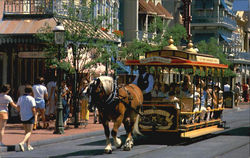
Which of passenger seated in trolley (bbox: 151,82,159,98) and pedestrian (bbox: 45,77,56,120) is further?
pedestrian (bbox: 45,77,56,120)

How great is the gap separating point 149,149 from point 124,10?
30.0 metres

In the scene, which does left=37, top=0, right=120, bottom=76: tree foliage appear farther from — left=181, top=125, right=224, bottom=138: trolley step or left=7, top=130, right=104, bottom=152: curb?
left=181, top=125, right=224, bottom=138: trolley step

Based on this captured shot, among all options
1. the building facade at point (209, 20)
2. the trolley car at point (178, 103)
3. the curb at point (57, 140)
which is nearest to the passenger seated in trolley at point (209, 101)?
the trolley car at point (178, 103)

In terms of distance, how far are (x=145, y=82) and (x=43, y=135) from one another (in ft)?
13.1

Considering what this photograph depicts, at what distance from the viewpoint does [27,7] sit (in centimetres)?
2691

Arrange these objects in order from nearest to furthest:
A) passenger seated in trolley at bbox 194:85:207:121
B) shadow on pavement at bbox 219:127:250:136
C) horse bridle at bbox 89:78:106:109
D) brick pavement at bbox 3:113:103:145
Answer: horse bridle at bbox 89:78:106:109 → brick pavement at bbox 3:113:103:145 → passenger seated in trolley at bbox 194:85:207:121 → shadow on pavement at bbox 219:127:250:136

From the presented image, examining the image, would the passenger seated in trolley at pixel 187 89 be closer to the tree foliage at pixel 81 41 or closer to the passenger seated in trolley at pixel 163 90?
the passenger seated in trolley at pixel 163 90

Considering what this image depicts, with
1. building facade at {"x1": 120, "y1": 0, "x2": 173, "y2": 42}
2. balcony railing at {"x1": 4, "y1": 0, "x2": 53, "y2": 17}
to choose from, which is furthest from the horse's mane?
building facade at {"x1": 120, "y1": 0, "x2": 173, "y2": 42}

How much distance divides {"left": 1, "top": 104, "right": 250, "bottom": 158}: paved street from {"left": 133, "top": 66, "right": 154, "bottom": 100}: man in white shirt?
1390 mm

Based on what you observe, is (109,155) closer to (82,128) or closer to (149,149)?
(149,149)

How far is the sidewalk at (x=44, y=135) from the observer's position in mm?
16312

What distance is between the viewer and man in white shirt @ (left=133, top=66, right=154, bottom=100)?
16.5 meters

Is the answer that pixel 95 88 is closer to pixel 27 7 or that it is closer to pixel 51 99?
pixel 51 99

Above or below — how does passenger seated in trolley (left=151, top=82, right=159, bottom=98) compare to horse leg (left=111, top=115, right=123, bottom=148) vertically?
above
